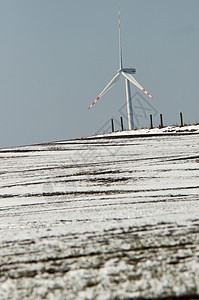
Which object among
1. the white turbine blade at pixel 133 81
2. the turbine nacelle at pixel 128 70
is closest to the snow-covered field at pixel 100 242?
the white turbine blade at pixel 133 81

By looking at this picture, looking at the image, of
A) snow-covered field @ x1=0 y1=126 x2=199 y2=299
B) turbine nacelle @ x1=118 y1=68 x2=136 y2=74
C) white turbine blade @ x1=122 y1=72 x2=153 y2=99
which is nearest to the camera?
snow-covered field @ x1=0 y1=126 x2=199 y2=299

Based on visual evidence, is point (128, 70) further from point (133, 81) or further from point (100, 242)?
point (100, 242)

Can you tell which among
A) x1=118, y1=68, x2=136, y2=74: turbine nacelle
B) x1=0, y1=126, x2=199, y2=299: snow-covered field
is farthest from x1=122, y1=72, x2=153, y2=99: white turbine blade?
x1=0, y1=126, x2=199, y2=299: snow-covered field

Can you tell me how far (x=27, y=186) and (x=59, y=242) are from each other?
2358 mm

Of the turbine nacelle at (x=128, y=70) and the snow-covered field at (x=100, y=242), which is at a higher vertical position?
the turbine nacelle at (x=128, y=70)

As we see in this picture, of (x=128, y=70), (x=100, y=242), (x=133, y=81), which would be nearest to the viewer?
(x=100, y=242)

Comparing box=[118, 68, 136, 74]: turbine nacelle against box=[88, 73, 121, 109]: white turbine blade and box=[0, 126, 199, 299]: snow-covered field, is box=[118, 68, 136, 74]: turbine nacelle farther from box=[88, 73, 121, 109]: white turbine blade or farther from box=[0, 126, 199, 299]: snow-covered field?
box=[0, 126, 199, 299]: snow-covered field

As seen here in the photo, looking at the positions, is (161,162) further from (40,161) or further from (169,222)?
(169,222)

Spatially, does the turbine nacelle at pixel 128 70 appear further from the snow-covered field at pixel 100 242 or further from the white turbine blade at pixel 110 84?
the snow-covered field at pixel 100 242

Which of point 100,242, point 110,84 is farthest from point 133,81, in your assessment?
point 100,242

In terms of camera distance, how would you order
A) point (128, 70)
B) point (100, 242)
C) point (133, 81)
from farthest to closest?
point (128, 70) → point (133, 81) → point (100, 242)

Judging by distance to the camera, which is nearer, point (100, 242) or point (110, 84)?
point (100, 242)

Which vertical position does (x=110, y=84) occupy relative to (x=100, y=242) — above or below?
above

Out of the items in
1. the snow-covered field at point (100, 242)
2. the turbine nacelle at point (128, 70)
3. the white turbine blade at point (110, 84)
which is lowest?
the snow-covered field at point (100, 242)
